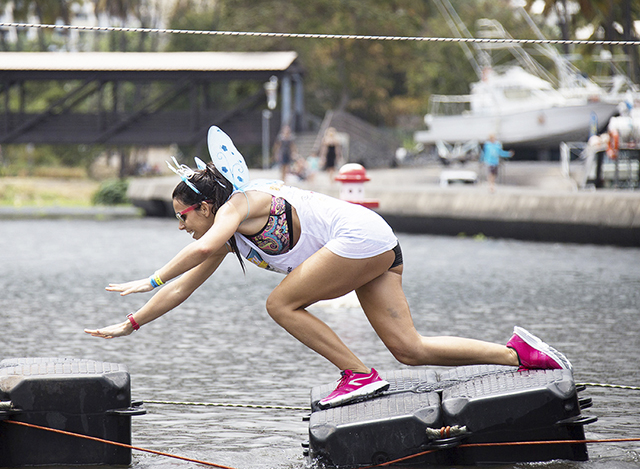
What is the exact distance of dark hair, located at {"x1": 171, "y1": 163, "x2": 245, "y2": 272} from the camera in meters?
4.19

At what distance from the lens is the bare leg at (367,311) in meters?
4.25

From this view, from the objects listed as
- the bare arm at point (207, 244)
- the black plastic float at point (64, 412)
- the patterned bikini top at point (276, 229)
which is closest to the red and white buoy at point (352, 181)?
the patterned bikini top at point (276, 229)

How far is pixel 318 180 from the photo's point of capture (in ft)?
97.2

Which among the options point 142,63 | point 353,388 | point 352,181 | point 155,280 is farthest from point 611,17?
point 155,280

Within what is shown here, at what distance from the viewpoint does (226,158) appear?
4.22 meters

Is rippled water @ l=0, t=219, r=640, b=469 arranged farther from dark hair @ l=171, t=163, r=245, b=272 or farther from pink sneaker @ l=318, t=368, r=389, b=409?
dark hair @ l=171, t=163, r=245, b=272

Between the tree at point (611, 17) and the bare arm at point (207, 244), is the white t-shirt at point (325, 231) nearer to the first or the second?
the bare arm at point (207, 244)

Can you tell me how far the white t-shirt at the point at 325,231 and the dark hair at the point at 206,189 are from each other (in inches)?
4.5

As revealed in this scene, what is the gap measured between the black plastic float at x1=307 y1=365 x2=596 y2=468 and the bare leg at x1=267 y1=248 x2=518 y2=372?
0.22 metres

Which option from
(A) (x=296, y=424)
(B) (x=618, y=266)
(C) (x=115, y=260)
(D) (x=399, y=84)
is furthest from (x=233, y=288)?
(D) (x=399, y=84)

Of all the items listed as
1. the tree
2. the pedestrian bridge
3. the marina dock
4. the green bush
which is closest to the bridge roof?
the pedestrian bridge

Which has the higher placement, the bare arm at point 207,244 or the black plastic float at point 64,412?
the bare arm at point 207,244

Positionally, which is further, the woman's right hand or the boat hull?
the boat hull

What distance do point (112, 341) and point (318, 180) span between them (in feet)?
73.1
